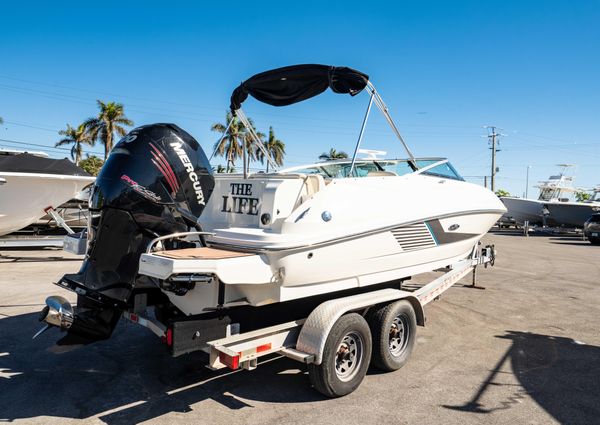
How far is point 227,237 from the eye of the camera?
158 inches

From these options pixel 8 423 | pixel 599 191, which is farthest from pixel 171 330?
pixel 599 191

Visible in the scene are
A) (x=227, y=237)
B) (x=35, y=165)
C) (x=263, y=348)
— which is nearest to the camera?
(x=263, y=348)

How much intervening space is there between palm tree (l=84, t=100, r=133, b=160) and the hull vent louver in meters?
35.3

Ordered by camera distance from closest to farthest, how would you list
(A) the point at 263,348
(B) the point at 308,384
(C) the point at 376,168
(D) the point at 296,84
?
(A) the point at 263,348
(B) the point at 308,384
(D) the point at 296,84
(C) the point at 376,168

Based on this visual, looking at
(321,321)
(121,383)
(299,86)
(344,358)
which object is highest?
(299,86)

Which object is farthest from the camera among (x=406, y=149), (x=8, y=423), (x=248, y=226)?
(x=406, y=149)

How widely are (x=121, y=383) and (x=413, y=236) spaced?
3262mm

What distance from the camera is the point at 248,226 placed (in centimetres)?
437

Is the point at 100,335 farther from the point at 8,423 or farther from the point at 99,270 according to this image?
the point at 8,423

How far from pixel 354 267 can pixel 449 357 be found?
185cm

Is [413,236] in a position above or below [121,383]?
above

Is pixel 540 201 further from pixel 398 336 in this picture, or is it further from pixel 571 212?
pixel 398 336

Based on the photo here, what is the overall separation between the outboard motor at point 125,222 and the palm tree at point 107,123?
34940 millimetres

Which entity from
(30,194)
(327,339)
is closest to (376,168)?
(327,339)
